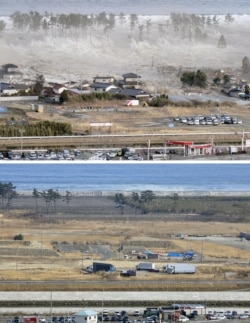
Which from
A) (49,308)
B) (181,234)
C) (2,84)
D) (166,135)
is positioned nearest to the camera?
(49,308)

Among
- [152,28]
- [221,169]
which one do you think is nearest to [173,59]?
[152,28]

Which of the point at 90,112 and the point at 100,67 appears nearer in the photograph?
the point at 90,112

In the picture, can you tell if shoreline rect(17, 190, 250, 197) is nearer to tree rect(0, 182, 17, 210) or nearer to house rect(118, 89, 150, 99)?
tree rect(0, 182, 17, 210)

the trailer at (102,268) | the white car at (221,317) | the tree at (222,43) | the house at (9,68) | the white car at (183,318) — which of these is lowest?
the trailer at (102,268)

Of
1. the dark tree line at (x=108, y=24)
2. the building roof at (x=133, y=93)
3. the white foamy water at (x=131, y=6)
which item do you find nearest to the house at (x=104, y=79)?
the building roof at (x=133, y=93)

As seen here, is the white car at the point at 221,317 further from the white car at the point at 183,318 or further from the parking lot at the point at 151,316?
the white car at the point at 183,318

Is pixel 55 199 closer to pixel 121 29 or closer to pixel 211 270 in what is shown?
pixel 211 270

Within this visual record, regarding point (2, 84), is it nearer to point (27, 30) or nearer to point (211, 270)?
point (27, 30)

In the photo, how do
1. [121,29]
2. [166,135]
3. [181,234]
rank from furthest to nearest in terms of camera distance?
[121,29], [166,135], [181,234]
